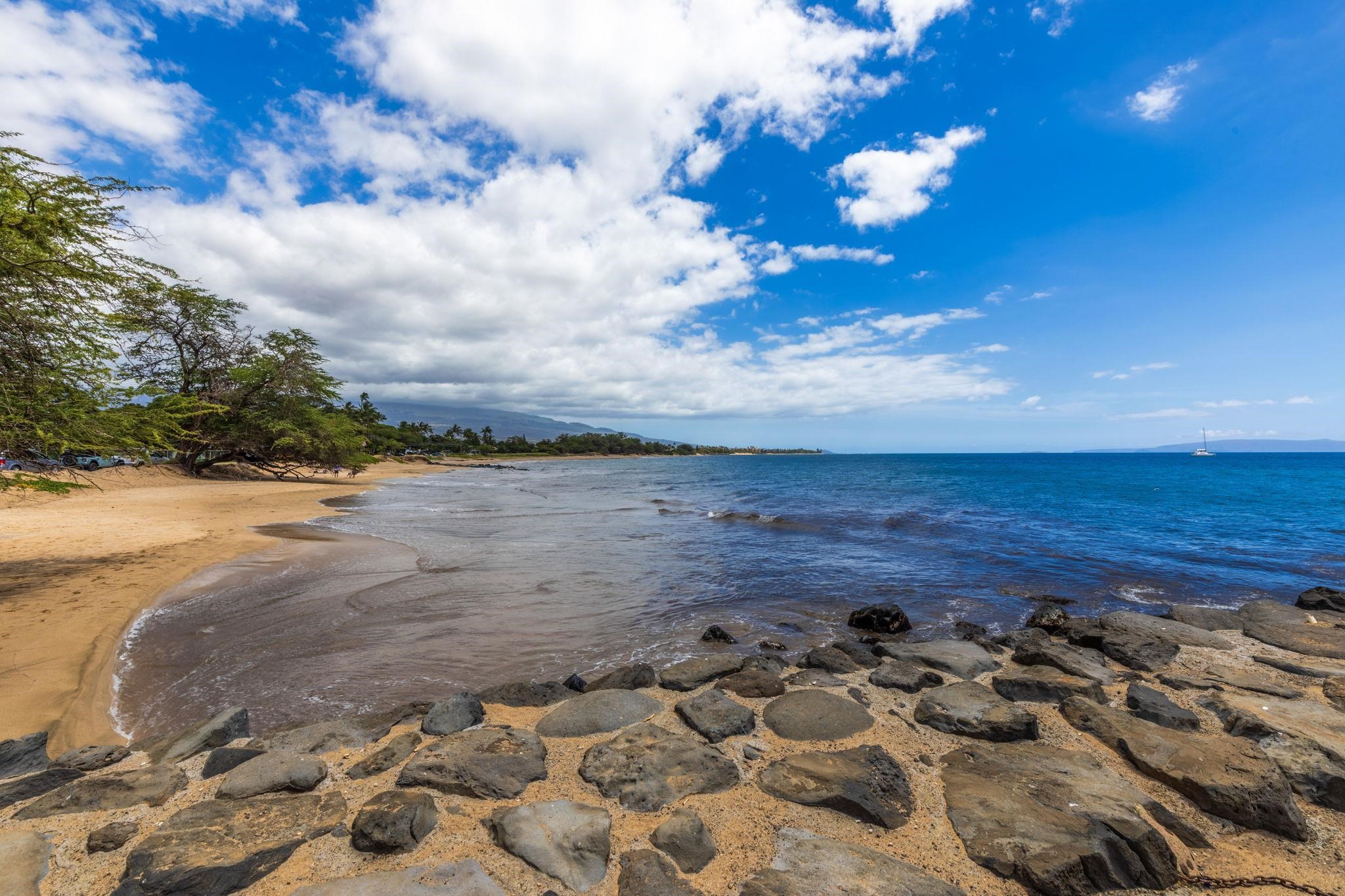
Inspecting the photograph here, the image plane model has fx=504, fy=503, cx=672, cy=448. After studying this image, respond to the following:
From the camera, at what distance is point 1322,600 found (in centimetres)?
1123

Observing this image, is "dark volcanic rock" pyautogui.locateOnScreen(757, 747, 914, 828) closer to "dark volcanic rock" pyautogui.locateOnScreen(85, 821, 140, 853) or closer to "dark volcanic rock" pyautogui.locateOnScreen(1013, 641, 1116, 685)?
"dark volcanic rock" pyautogui.locateOnScreen(1013, 641, 1116, 685)

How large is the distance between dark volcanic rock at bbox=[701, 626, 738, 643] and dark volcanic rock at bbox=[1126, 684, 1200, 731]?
5486 millimetres

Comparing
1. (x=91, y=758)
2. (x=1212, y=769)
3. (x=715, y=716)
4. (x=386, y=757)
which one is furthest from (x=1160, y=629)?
(x=91, y=758)

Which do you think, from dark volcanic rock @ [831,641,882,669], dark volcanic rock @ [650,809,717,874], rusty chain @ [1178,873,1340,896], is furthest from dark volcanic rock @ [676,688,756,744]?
rusty chain @ [1178,873,1340,896]

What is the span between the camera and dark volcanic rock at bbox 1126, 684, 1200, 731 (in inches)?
216

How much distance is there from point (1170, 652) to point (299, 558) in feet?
63.0

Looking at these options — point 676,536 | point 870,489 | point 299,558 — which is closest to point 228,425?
point 299,558

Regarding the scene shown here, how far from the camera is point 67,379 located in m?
9.80

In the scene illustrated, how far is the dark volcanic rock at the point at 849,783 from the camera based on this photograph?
4008mm

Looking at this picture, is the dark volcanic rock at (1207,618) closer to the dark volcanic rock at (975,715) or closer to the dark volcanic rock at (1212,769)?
the dark volcanic rock at (1212,769)

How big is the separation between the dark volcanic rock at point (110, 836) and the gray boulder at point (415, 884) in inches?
58.4

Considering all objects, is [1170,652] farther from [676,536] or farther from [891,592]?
[676,536]

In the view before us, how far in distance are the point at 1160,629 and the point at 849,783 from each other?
8997 mm

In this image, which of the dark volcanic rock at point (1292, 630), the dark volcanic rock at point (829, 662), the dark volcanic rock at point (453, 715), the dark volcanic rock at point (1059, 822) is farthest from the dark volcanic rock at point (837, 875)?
the dark volcanic rock at point (1292, 630)
